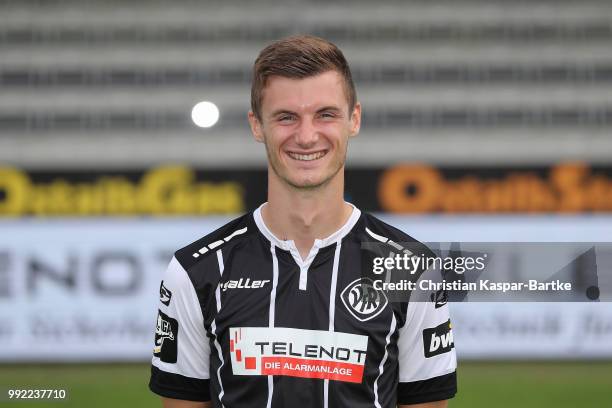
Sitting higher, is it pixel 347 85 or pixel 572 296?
pixel 347 85

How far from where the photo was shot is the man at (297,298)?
8.22 ft

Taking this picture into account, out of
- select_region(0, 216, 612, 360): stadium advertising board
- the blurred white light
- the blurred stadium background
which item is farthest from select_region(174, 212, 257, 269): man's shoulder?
the blurred white light

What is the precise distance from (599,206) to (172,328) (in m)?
31.4

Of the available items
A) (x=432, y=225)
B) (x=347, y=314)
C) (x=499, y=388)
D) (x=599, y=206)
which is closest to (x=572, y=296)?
(x=347, y=314)

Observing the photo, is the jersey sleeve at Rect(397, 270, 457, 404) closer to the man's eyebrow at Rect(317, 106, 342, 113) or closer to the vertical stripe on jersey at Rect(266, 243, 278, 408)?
the vertical stripe on jersey at Rect(266, 243, 278, 408)

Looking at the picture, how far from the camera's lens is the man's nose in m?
2.47

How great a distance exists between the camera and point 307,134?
2471mm

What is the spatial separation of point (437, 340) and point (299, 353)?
1.61 ft

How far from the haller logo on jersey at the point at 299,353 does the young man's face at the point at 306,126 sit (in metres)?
0.48

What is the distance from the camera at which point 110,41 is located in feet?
130

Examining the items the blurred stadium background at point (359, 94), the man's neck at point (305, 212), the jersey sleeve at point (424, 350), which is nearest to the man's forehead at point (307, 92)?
the man's neck at point (305, 212)

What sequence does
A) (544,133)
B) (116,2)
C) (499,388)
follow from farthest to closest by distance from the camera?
(116,2), (544,133), (499,388)

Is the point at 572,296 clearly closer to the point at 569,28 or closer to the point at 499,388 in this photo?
the point at 499,388

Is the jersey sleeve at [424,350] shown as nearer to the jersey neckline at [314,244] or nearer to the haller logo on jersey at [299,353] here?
the haller logo on jersey at [299,353]
